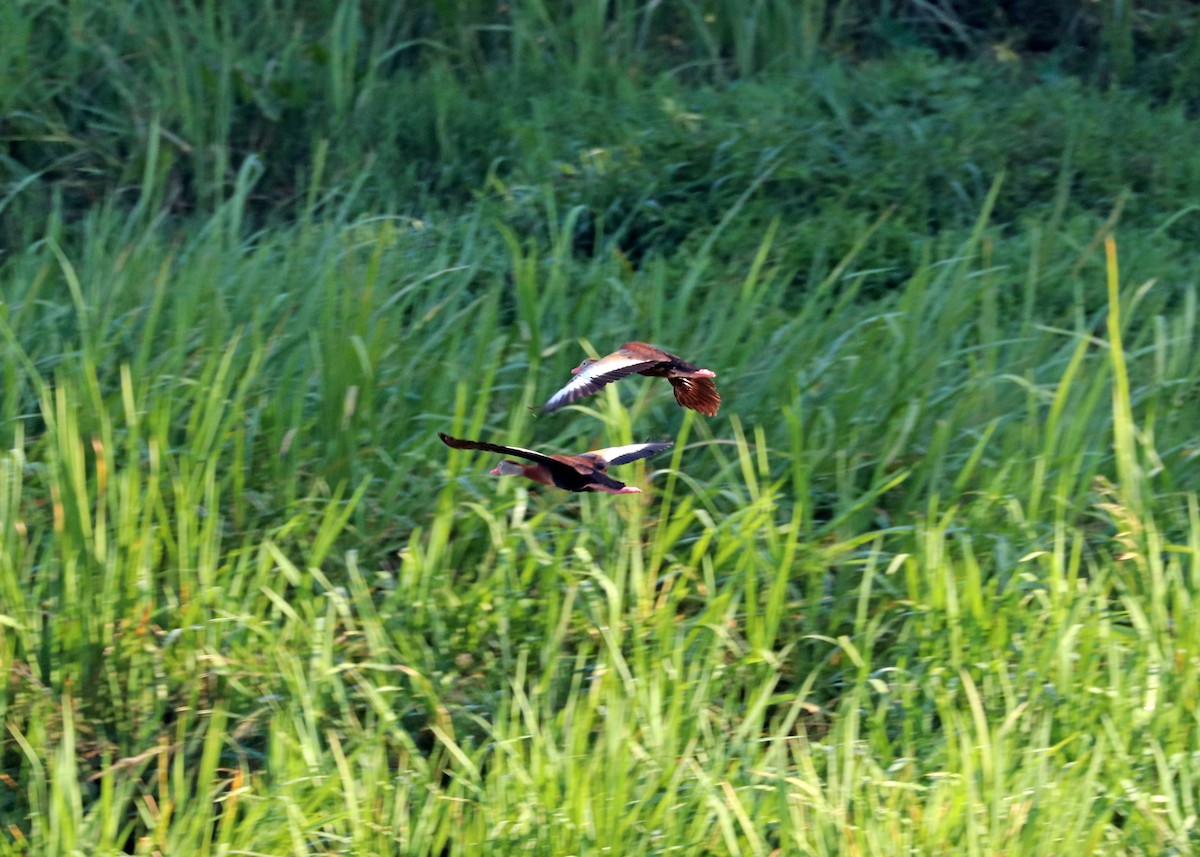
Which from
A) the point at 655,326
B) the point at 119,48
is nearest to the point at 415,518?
the point at 655,326

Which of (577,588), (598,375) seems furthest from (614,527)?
(598,375)

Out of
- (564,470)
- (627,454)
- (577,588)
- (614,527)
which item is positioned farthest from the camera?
(614,527)

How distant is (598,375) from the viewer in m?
1.27

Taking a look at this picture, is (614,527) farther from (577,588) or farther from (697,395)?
(697,395)

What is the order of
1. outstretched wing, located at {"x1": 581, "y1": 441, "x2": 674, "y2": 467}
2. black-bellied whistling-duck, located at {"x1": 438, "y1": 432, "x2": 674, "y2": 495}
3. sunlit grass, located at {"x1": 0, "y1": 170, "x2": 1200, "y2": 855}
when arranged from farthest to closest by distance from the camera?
sunlit grass, located at {"x1": 0, "y1": 170, "x2": 1200, "y2": 855}
outstretched wing, located at {"x1": 581, "y1": 441, "x2": 674, "y2": 467}
black-bellied whistling-duck, located at {"x1": 438, "y1": 432, "x2": 674, "y2": 495}

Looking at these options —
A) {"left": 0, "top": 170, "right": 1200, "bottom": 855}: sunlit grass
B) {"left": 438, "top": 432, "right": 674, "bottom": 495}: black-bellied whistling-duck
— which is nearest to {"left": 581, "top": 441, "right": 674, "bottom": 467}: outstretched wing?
{"left": 438, "top": 432, "right": 674, "bottom": 495}: black-bellied whistling-duck

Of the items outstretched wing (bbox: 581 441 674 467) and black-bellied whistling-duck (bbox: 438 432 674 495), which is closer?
black-bellied whistling-duck (bbox: 438 432 674 495)

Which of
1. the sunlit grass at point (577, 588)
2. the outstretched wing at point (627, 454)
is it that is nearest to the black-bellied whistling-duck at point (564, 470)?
the outstretched wing at point (627, 454)

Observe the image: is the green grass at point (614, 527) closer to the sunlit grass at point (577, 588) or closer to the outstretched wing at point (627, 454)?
the sunlit grass at point (577, 588)

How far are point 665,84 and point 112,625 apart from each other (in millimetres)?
2825

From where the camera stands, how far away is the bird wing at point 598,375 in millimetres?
1219

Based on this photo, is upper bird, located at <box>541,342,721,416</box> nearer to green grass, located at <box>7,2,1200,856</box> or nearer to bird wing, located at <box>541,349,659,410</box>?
bird wing, located at <box>541,349,659,410</box>

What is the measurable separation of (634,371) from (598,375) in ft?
0.12

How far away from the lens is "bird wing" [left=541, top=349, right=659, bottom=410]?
4.00 feet
